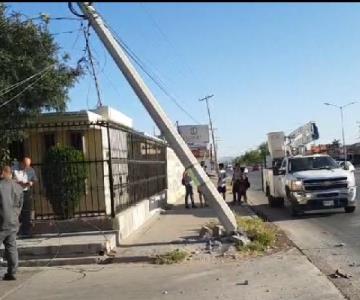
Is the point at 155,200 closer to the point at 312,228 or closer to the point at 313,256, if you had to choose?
the point at 312,228

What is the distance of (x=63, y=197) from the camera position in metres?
15.0

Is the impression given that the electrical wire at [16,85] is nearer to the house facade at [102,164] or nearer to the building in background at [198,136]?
the house facade at [102,164]

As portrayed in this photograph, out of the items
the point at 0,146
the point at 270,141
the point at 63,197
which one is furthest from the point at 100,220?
the point at 270,141

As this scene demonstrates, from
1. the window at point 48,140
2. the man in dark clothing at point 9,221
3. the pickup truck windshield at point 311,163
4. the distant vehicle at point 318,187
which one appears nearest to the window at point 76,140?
the window at point 48,140

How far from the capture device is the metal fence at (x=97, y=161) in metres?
15.2

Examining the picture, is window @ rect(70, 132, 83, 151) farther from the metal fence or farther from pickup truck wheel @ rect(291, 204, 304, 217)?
pickup truck wheel @ rect(291, 204, 304, 217)

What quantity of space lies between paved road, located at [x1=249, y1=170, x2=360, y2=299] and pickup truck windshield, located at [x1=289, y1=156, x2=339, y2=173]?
1386mm

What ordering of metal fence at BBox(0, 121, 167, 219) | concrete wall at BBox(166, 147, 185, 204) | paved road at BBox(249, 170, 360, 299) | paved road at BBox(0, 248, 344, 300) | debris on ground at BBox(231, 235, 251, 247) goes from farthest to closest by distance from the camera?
concrete wall at BBox(166, 147, 185, 204) < metal fence at BBox(0, 121, 167, 219) < debris on ground at BBox(231, 235, 251, 247) < paved road at BBox(249, 170, 360, 299) < paved road at BBox(0, 248, 344, 300)

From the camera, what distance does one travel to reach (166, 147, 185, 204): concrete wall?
30.2 m

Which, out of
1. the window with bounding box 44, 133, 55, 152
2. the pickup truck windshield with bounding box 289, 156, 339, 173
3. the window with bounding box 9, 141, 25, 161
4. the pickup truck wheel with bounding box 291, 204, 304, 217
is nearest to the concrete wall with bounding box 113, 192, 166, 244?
the window with bounding box 44, 133, 55, 152

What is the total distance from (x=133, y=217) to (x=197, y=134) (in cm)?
8293

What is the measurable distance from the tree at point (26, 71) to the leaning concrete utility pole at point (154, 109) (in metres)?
1.76

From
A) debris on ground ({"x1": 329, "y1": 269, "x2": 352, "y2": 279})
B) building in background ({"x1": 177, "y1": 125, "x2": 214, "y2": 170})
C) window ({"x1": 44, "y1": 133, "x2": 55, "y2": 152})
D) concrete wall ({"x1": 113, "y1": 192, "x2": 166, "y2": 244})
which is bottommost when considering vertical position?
debris on ground ({"x1": 329, "y1": 269, "x2": 352, "y2": 279})

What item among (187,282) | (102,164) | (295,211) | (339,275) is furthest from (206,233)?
(295,211)
